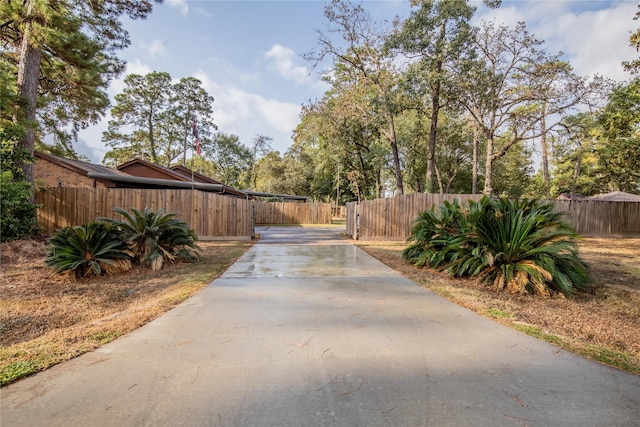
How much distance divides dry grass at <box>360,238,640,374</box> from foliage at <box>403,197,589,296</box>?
24 cm

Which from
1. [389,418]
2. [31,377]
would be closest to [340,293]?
[389,418]

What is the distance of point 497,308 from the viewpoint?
4180 mm

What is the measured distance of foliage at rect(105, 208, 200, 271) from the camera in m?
6.63

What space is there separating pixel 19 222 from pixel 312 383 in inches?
416

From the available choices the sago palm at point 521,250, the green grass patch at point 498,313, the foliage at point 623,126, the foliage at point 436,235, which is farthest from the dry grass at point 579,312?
the foliage at point 623,126

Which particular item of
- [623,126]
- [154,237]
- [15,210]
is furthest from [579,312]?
[623,126]

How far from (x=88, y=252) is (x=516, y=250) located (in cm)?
735

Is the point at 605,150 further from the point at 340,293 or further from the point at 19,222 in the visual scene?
the point at 19,222

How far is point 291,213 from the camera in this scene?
2970 cm

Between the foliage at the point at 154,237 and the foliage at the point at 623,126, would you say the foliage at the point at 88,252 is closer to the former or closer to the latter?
the foliage at the point at 154,237

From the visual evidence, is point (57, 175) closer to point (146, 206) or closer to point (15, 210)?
point (146, 206)

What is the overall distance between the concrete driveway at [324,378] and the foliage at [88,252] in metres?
2.95

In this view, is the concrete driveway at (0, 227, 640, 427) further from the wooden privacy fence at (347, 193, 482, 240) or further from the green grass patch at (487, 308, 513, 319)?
the wooden privacy fence at (347, 193, 482, 240)

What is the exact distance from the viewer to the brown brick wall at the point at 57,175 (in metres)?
16.5
